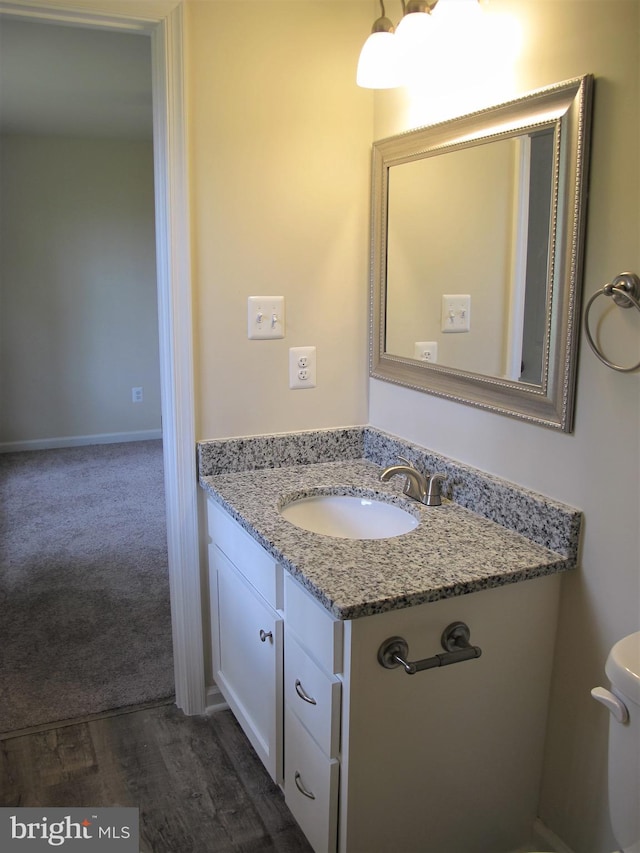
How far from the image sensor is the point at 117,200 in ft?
16.4

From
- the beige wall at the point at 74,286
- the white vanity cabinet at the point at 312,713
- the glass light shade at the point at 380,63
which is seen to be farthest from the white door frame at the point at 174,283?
the beige wall at the point at 74,286

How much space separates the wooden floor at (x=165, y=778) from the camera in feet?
5.47

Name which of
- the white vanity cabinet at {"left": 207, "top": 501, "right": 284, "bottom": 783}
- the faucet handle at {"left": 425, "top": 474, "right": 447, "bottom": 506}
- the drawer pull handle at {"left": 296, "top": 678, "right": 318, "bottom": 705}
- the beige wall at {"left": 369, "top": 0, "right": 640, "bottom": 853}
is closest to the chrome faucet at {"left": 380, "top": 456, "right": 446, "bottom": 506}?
the faucet handle at {"left": 425, "top": 474, "right": 447, "bottom": 506}

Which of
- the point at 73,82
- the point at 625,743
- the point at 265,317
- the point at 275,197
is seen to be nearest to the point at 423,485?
the point at 265,317

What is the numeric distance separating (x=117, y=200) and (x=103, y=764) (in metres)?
4.05

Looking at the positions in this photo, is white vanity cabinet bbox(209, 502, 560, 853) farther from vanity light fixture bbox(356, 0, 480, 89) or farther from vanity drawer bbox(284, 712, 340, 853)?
vanity light fixture bbox(356, 0, 480, 89)

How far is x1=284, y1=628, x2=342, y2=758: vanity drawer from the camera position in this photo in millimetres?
1335

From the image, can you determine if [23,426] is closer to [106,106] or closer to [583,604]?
[106,106]

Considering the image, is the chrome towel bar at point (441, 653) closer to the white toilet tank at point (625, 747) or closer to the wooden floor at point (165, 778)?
the white toilet tank at point (625, 747)

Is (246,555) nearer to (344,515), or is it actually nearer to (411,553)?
(344,515)

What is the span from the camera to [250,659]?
1754 mm

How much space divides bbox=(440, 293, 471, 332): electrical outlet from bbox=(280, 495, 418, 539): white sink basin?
46 cm

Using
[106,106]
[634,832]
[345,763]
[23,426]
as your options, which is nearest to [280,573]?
[345,763]

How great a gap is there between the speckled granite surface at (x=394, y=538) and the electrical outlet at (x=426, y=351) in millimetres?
237
